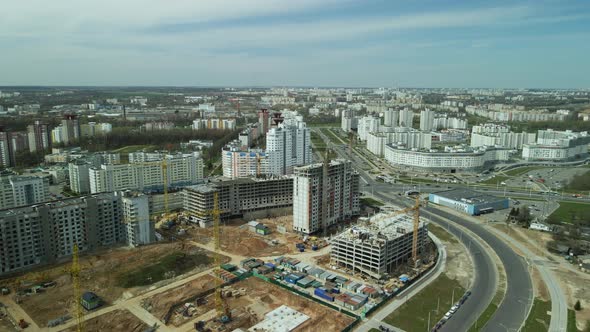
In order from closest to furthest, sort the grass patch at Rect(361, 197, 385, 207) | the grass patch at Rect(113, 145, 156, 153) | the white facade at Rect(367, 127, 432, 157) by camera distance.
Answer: the grass patch at Rect(361, 197, 385, 207) < the grass patch at Rect(113, 145, 156, 153) < the white facade at Rect(367, 127, 432, 157)

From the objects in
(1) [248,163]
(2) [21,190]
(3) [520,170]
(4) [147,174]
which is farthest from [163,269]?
(3) [520,170]

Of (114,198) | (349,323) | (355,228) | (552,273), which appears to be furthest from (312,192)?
(552,273)

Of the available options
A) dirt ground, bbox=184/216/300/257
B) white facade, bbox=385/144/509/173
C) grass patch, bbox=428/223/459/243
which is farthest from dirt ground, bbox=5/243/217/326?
white facade, bbox=385/144/509/173

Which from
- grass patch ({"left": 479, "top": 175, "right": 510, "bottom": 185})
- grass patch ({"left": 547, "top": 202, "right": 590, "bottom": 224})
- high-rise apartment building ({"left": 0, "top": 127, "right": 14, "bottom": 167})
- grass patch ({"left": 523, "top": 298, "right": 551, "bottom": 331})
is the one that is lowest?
grass patch ({"left": 523, "top": 298, "right": 551, "bottom": 331})

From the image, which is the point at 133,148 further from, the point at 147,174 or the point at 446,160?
the point at 446,160

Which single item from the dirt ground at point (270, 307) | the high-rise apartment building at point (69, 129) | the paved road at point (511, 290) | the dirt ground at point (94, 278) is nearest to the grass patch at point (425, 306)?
the paved road at point (511, 290)

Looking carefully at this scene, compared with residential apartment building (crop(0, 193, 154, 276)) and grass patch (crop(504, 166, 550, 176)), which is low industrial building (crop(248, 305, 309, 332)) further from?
grass patch (crop(504, 166, 550, 176))
